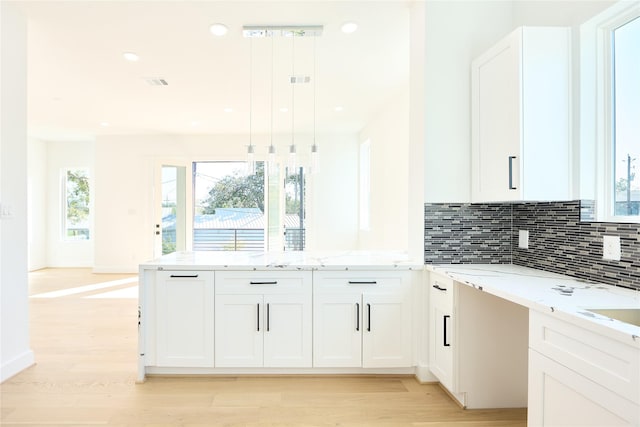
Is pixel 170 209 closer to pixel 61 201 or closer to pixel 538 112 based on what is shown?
pixel 61 201

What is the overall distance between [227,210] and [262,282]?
6.98 metres

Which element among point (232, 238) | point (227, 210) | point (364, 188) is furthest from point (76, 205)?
point (364, 188)

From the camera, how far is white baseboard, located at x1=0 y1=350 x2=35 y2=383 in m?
2.54

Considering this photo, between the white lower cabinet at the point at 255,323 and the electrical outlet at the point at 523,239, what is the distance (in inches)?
59.5

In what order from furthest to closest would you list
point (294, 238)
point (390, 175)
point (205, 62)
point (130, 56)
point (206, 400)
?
point (294, 238) < point (390, 175) < point (205, 62) < point (130, 56) < point (206, 400)

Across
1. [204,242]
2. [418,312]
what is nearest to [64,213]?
[204,242]

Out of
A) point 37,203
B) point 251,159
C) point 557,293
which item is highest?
point 251,159

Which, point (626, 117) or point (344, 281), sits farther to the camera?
point (344, 281)

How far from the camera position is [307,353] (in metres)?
2.52

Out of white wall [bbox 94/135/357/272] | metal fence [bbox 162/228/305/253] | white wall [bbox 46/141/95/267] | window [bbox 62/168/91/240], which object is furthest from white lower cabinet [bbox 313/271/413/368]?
window [bbox 62/168/91/240]

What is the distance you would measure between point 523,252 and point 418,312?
33.1 inches

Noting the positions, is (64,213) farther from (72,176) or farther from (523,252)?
(523,252)

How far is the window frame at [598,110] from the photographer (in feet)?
6.45

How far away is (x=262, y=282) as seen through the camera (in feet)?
8.24
